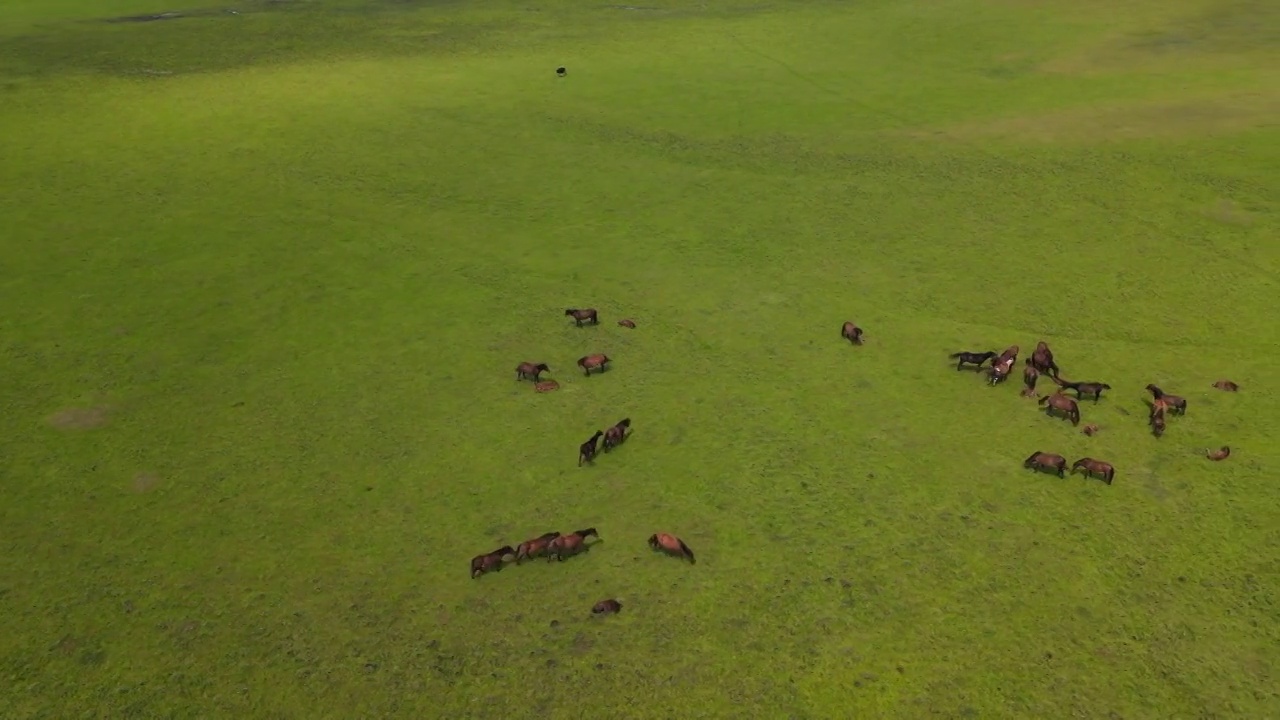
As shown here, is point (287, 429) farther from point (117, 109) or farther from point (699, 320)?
point (117, 109)

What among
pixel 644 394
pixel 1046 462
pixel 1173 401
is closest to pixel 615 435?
pixel 644 394

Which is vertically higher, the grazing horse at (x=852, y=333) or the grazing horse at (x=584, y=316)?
the grazing horse at (x=852, y=333)

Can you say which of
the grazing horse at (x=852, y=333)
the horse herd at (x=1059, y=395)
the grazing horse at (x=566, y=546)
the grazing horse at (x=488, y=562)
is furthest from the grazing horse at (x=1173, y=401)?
the grazing horse at (x=488, y=562)

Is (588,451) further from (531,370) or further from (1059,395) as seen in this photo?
(1059,395)

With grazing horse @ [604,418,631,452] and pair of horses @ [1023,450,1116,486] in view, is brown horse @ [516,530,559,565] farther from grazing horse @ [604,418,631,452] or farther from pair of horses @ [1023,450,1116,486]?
pair of horses @ [1023,450,1116,486]

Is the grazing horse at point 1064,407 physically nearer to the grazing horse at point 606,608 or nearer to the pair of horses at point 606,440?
the pair of horses at point 606,440

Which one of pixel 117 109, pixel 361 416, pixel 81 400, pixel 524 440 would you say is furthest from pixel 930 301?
pixel 117 109

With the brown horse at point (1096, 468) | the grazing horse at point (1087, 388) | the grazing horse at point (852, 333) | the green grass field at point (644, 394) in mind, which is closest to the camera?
the green grass field at point (644, 394)
